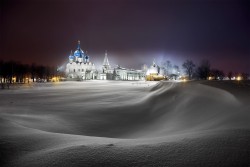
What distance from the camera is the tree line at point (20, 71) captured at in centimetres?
7694

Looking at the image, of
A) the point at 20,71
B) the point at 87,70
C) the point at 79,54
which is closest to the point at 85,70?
the point at 87,70

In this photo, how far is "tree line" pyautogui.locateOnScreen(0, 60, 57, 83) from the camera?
76.9 metres

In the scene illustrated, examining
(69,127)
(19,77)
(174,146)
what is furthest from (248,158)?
(19,77)

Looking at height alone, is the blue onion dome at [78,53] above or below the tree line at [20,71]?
above

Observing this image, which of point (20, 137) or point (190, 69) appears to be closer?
point (20, 137)

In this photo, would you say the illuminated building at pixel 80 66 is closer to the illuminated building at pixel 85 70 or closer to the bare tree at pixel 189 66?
the illuminated building at pixel 85 70

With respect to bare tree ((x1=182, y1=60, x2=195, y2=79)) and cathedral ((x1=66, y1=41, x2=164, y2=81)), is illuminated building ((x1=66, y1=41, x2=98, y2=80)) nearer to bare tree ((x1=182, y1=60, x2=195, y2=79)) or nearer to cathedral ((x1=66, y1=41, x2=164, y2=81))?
cathedral ((x1=66, y1=41, x2=164, y2=81))

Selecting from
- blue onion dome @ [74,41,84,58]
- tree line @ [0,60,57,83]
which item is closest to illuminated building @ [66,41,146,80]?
blue onion dome @ [74,41,84,58]

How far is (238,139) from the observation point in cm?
467

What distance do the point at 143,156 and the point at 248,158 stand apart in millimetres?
1835

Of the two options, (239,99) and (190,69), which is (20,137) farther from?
(190,69)

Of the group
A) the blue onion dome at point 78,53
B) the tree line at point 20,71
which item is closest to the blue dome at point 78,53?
the blue onion dome at point 78,53

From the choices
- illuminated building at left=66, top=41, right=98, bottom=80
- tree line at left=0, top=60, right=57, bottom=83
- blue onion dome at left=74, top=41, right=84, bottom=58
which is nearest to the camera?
tree line at left=0, top=60, right=57, bottom=83

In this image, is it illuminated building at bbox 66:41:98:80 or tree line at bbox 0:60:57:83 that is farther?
illuminated building at bbox 66:41:98:80
